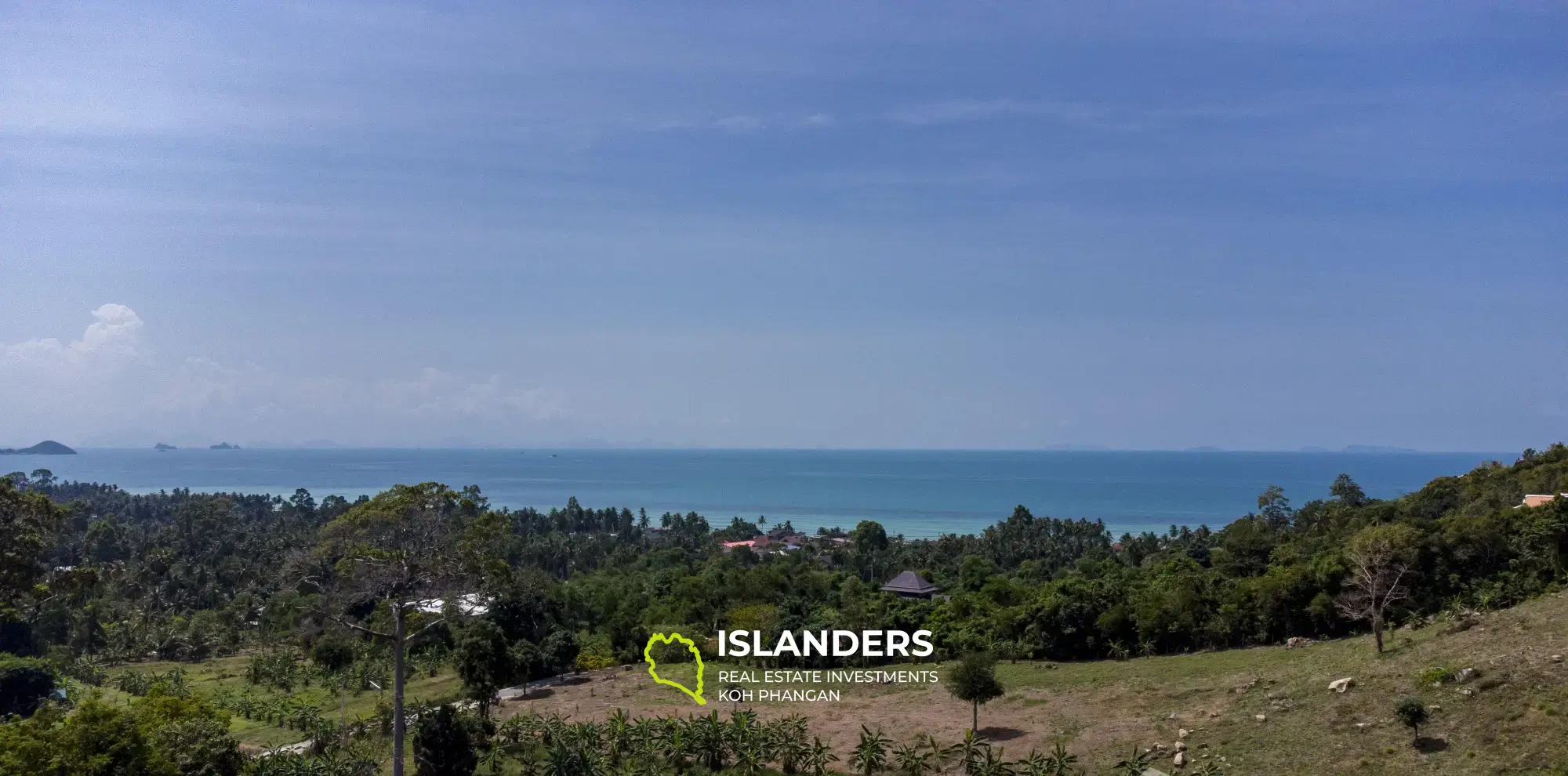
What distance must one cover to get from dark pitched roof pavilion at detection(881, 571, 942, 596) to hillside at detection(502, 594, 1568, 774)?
13.5m

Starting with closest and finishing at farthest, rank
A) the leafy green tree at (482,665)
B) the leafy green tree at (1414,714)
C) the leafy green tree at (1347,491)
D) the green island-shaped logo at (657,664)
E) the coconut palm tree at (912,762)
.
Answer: the leafy green tree at (1414,714) < the coconut palm tree at (912,762) < the leafy green tree at (482,665) < the green island-shaped logo at (657,664) < the leafy green tree at (1347,491)

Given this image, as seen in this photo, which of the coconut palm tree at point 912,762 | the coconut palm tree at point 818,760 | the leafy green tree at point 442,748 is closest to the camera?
the leafy green tree at point 442,748

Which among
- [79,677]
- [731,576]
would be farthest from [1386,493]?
[79,677]

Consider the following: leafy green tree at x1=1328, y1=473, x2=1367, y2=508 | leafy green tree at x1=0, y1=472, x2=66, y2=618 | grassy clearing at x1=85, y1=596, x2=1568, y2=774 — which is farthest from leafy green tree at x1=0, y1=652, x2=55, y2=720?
leafy green tree at x1=1328, y1=473, x2=1367, y2=508

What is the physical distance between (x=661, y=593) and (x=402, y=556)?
2748cm

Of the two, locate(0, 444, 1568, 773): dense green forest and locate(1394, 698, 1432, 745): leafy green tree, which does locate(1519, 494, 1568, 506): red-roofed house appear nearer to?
locate(0, 444, 1568, 773): dense green forest

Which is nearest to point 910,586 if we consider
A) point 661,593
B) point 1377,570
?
point 661,593

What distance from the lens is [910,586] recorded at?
42375 millimetres

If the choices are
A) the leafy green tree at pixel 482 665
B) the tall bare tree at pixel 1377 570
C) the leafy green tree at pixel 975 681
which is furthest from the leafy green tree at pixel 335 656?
the tall bare tree at pixel 1377 570

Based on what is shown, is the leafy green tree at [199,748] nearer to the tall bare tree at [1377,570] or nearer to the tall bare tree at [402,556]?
the tall bare tree at [402,556]

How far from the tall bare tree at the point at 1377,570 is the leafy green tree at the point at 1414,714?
696cm

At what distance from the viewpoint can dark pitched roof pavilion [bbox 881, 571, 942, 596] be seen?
42250 millimetres

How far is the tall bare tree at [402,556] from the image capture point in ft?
51.8

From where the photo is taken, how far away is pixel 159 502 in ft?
367
